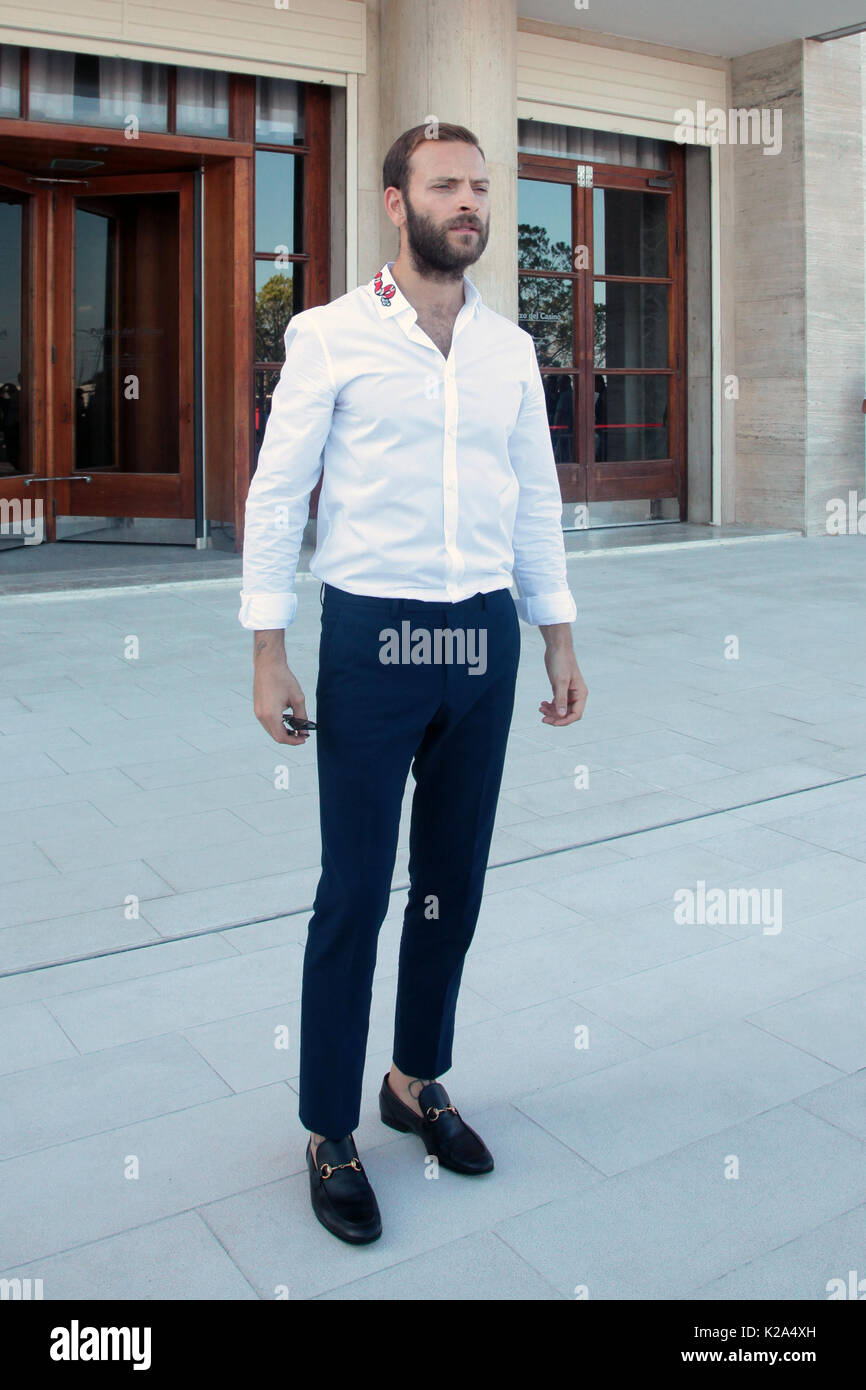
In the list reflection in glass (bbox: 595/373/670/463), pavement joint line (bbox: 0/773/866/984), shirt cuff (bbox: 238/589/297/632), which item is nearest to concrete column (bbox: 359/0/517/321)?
reflection in glass (bbox: 595/373/670/463)

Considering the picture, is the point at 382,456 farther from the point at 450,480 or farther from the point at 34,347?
the point at 34,347

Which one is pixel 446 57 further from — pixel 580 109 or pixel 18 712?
pixel 18 712

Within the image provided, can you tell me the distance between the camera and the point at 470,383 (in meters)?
2.38

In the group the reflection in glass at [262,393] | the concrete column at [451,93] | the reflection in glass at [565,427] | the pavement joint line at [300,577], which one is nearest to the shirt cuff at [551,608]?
the pavement joint line at [300,577]

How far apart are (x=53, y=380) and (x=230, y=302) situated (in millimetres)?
1625

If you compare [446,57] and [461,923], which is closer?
[461,923]

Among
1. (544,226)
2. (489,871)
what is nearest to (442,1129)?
(489,871)

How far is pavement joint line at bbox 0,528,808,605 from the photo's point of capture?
28.5ft

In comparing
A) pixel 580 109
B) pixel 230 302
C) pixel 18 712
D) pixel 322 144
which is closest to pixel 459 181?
pixel 18 712

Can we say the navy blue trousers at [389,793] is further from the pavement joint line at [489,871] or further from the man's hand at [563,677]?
the pavement joint line at [489,871]

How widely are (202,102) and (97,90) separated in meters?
0.77

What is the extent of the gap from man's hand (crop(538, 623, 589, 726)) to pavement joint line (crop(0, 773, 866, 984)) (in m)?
0.87

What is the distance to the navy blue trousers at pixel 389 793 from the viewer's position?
2.35 m

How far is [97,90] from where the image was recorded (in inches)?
365
